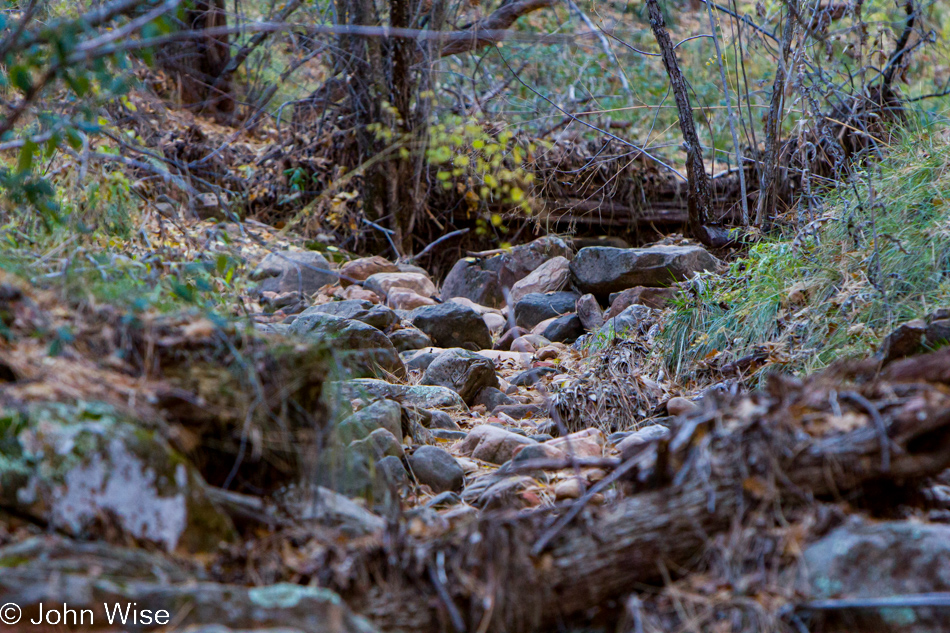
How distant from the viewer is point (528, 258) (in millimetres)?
7887

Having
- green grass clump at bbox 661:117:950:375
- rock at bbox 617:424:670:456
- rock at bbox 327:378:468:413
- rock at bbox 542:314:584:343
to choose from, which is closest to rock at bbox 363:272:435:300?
rock at bbox 542:314:584:343

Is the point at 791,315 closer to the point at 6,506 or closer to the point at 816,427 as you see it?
the point at 816,427

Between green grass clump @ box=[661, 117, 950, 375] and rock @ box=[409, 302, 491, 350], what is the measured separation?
1827mm

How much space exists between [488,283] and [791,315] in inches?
159

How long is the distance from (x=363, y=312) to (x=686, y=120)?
2.70 metres

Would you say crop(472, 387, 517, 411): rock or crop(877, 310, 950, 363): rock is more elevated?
crop(877, 310, 950, 363): rock

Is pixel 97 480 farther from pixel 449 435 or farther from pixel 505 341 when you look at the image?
pixel 505 341

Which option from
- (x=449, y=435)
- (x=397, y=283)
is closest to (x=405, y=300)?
(x=397, y=283)

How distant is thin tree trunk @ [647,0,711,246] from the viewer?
5.29 metres

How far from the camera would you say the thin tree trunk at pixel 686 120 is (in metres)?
5.29

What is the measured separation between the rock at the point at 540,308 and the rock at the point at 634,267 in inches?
7.7

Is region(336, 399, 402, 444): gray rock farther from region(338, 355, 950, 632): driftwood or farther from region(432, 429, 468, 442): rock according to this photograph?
region(338, 355, 950, 632): driftwood

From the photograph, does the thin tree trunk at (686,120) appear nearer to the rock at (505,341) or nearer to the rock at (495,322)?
the rock at (505,341)

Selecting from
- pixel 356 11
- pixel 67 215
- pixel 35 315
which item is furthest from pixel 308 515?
pixel 356 11
